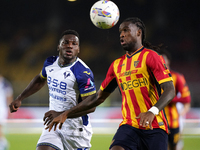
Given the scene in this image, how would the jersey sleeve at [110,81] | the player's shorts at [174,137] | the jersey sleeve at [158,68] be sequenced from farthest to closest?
1. the player's shorts at [174,137]
2. the jersey sleeve at [110,81]
3. the jersey sleeve at [158,68]

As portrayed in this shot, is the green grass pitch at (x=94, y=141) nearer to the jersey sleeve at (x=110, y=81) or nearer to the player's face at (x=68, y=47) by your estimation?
the player's face at (x=68, y=47)

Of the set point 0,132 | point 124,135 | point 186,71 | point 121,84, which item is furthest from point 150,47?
point 186,71

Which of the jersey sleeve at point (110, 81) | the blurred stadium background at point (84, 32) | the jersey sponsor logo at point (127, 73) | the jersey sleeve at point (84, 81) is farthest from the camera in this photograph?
the blurred stadium background at point (84, 32)

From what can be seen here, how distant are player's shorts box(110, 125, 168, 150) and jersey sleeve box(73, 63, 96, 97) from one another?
1003 mm

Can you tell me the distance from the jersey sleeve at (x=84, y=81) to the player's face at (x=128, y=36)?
0.86 metres

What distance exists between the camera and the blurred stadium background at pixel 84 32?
19500mm

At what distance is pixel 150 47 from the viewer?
3930 millimetres

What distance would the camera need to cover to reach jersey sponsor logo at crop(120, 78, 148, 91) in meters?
3.38

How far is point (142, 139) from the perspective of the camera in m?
3.36

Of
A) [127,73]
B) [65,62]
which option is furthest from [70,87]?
[127,73]

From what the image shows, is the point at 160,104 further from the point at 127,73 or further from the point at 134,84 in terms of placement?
the point at 127,73

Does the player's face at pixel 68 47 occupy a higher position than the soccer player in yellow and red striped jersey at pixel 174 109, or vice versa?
the player's face at pixel 68 47

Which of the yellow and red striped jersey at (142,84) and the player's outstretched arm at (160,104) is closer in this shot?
the player's outstretched arm at (160,104)

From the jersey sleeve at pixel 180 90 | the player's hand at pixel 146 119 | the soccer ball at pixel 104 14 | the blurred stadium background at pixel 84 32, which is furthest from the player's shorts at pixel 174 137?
the blurred stadium background at pixel 84 32
